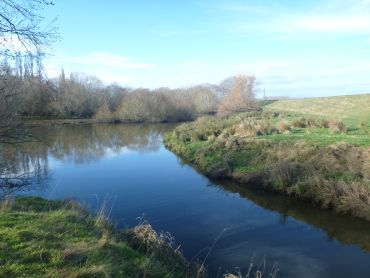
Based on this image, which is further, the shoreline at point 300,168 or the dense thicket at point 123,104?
the dense thicket at point 123,104

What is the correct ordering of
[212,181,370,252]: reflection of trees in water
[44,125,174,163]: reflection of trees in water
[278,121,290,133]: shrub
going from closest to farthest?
[212,181,370,252]: reflection of trees in water
[278,121,290,133]: shrub
[44,125,174,163]: reflection of trees in water

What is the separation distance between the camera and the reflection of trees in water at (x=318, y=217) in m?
11.6

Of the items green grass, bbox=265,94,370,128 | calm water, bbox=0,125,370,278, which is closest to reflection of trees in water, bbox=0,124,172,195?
calm water, bbox=0,125,370,278

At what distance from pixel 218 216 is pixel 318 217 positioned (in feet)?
10.9

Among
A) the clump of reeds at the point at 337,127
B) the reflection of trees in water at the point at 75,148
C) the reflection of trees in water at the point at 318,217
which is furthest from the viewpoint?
the reflection of trees in water at the point at 75,148

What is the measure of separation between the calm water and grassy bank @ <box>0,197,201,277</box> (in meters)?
1.70

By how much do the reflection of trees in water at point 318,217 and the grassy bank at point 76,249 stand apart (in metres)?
5.62

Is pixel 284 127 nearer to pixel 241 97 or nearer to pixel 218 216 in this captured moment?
pixel 218 216

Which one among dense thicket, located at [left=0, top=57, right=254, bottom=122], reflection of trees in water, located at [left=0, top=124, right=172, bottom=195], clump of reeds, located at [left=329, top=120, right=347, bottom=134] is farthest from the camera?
dense thicket, located at [left=0, top=57, right=254, bottom=122]

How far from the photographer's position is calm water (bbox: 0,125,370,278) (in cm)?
1009

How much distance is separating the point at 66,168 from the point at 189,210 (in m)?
11.5

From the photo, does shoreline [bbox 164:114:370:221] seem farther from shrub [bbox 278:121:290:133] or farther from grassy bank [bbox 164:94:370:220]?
shrub [bbox 278:121:290:133]

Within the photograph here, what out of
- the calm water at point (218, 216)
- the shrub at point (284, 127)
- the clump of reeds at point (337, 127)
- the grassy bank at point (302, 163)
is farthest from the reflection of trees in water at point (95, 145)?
the clump of reeds at point (337, 127)

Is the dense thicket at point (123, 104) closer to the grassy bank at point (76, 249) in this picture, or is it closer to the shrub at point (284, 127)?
the shrub at point (284, 127)
